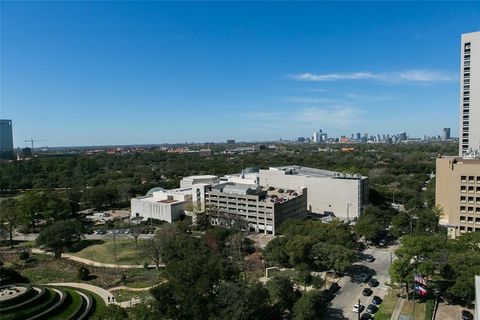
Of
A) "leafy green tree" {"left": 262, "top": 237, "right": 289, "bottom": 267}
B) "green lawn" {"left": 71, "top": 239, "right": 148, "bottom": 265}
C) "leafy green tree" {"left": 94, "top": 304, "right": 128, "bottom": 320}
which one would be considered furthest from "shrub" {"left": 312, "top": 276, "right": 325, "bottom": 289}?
"green lawn" {"left": 71, "top": 239, "right": 148, "bottom": 265}

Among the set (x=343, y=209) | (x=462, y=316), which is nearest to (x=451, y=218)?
(x=343, y=209)

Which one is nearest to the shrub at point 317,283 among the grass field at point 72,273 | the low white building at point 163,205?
the grass field at point 72,273

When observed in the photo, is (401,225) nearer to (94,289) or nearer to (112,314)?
(94,289)

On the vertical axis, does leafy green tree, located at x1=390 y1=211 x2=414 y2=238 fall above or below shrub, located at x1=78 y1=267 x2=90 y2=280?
above

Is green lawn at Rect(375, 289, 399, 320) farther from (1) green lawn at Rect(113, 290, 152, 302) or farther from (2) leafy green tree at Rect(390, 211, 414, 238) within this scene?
(1) green lawn at Rect(113, 290, 152, 302)

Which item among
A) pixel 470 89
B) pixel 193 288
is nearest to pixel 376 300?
pixel 193 288

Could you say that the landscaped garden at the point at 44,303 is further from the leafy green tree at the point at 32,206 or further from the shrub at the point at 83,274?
the leafy green tree at the point at 32,206
